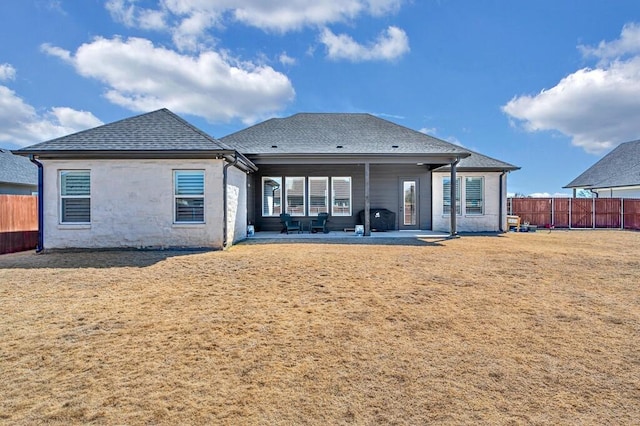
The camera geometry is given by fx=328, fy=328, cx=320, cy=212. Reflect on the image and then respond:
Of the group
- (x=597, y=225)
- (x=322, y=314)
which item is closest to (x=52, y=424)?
(x=322, y=314)

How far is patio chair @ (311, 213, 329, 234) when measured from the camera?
1426 centimetres

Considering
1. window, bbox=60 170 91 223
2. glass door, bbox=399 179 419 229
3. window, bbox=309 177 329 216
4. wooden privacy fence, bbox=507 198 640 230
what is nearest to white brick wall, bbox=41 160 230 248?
window, bbox=60 170 91 223

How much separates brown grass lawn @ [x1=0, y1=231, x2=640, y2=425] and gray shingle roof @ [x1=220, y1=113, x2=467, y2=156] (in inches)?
296

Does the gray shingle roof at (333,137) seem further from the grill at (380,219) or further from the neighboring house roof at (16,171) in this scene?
the neighboring house roof at (16,171)

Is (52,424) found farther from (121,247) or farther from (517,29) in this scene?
(517,29)

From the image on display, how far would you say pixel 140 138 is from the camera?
10.4 m

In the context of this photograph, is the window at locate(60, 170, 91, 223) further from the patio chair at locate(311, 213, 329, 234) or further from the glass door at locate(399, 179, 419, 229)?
the glass door at locate(399, 179, 419, 229)

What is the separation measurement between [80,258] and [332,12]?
12227 mm

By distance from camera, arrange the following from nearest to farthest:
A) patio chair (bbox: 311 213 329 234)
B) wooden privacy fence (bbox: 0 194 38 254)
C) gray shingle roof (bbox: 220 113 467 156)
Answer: wooden privacy fence (bbox: 0 194 38 254)
gray shingle roof (bbox: 220 113 467 156)
patio chair (bbox: 311 213 329 234)

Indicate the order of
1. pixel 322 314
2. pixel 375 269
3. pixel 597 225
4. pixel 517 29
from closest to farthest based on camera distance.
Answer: pixel 322 314, pixel 375 269, pixel 517 29, pixel 597 225

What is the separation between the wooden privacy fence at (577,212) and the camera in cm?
1958

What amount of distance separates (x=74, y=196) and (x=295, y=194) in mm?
8297

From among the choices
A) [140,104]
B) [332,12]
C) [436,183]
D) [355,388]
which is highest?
[332,12]

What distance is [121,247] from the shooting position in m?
10.0
